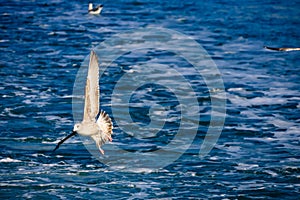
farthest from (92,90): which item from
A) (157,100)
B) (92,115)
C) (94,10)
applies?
(94,10)

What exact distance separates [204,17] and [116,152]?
9813 millimetres

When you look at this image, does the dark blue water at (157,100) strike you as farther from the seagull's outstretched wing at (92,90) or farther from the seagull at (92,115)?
the seagull's outstretched wing at (92,90)

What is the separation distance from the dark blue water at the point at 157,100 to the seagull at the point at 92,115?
119 cm

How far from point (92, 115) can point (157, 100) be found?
5.59 m

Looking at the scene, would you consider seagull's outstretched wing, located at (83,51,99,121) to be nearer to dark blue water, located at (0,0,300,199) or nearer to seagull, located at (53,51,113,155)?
seagull, located at (53,51,113,155)

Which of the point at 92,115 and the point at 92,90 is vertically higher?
the point at 92,90

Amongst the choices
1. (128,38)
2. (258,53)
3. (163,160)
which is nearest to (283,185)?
(163,160)

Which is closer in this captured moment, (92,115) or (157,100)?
(92,115)

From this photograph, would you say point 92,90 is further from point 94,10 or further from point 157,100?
point 94,10

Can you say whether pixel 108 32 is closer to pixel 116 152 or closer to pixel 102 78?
pixel 102 78

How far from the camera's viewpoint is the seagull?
8.58m

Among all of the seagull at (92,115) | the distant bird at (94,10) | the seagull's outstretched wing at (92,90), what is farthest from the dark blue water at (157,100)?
the seagull's outstretched wing at (92,90)

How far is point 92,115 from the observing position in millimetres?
8992

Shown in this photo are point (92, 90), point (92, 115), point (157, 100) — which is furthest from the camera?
point (157, 100)
